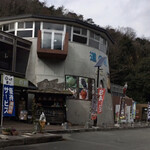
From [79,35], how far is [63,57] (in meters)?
3.34

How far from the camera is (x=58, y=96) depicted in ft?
66.8

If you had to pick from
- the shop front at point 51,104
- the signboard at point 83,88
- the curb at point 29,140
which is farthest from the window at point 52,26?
the curb at point 29,140

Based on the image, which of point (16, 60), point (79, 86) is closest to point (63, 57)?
point (79, 86)

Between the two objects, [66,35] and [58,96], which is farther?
[66,35]

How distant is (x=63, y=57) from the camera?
22625mm

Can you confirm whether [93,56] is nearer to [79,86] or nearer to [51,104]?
[79,86]

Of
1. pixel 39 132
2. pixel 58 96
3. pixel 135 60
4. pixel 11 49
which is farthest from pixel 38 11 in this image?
pixel 39 132

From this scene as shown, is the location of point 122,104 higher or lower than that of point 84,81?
lower

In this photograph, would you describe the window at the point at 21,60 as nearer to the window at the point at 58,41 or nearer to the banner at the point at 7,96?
the window at the point at 58,41

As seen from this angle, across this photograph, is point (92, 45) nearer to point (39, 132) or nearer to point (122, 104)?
point (122, 104)

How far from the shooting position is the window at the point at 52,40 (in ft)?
72.6

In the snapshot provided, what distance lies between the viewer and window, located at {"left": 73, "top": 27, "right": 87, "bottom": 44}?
2430cm

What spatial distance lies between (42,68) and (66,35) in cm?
370

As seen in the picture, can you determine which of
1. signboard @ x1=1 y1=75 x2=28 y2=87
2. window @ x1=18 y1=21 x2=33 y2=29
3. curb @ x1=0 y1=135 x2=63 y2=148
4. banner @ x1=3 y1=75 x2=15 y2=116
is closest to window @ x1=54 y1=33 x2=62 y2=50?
window @ x1=18 y1=21 x2=33 y2=29
